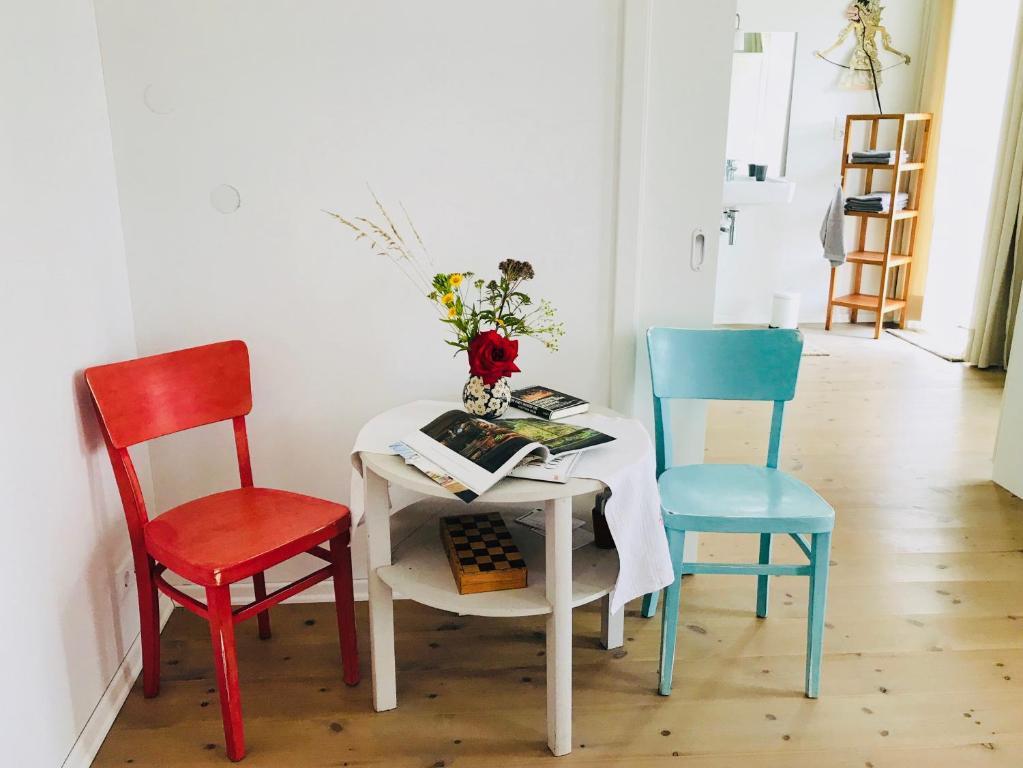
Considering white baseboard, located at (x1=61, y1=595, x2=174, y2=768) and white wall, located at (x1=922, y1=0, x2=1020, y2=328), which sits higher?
white wall, located at (x1=922, y1=0, x2=1020, y2=328)

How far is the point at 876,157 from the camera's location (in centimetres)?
547

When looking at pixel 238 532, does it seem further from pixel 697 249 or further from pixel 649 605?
pixel 697 249

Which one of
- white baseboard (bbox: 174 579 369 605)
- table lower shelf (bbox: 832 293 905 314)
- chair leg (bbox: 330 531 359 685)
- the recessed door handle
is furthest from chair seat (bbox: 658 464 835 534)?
table lower shelf (bbox: 832 293 905 314)

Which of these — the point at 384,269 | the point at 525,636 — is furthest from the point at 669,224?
the point at 525,636

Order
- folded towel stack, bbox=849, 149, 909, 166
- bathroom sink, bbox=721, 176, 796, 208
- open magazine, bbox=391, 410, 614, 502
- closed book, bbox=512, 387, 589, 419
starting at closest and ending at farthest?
open magazine, bbox=391, 410, 614, 502
closed book, bbox=512, 387, 589, 419
bathroom sink, bbox=721, 176, 796, 208
folded towel stack, bbox=849, 149, 909, 166

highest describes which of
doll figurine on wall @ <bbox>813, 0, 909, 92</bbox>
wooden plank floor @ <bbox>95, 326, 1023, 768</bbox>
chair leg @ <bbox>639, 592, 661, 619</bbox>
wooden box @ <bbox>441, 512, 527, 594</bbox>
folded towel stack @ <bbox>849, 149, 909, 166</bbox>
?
doll figurine on wall @ <bbox>813, 0, 909, 92</bbox>

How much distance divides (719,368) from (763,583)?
63 cm

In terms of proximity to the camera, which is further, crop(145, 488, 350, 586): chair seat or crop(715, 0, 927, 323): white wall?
crop(715, 0, 927, 323): white wall

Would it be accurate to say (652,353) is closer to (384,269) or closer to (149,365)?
(384,269)

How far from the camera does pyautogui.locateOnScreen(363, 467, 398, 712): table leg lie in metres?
1.96

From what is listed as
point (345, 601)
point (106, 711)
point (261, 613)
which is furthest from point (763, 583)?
point (106, 711)

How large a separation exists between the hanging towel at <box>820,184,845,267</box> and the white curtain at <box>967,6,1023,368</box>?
0.92 metres

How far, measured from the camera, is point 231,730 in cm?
186

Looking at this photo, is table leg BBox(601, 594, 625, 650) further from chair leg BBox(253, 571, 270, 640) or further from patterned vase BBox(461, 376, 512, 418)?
chair leg BBox(253, 571, 270, 640)
